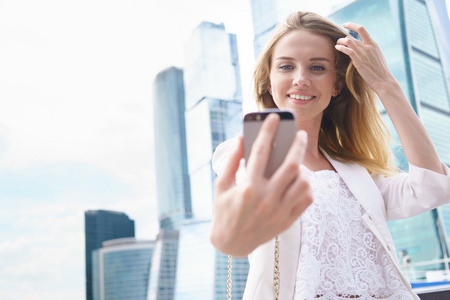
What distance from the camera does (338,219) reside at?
948 mm

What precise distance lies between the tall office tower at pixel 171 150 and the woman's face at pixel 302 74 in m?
22.4

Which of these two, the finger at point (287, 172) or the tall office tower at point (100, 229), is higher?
the tall office tower at point (100, 229)

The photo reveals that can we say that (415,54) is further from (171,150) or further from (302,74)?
(171,150)

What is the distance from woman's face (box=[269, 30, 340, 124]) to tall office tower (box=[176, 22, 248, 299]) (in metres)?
12.1

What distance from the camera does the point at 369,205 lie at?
0.96 meters

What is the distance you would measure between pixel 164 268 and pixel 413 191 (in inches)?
860

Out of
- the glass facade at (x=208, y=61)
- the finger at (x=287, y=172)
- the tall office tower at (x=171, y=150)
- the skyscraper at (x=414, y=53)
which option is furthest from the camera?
the tall office tower at (x=171, y=150)

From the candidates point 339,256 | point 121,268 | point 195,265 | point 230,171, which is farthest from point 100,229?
point 230,171

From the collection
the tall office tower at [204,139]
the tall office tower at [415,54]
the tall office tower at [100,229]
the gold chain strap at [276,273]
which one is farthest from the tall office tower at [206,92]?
the gold chain strap at [276,273]

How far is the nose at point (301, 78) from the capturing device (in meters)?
0.89

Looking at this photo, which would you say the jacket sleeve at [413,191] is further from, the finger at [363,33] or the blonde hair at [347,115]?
the finger at [363,33]

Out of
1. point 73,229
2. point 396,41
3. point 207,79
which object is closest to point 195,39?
point 207,79

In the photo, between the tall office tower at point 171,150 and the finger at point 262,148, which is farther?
the tall office tower at point 171,150

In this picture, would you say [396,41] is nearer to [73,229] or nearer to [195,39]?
[195,39]
